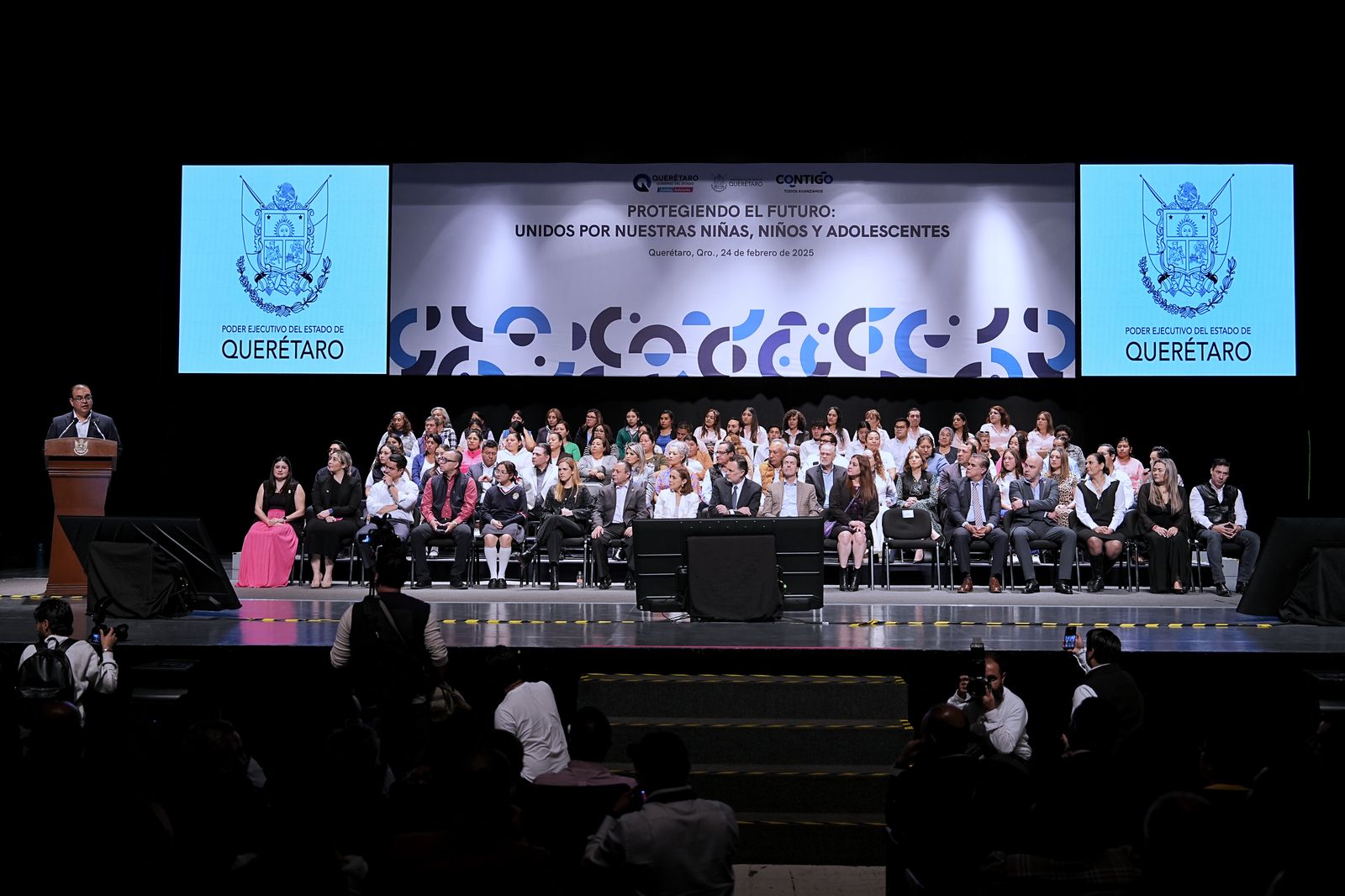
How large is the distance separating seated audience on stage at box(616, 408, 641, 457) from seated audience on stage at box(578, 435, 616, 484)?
357 millimetres

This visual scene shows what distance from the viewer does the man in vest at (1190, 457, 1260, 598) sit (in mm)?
9508

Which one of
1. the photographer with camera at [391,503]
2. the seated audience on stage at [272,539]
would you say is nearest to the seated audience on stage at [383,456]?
the photographer with camera at [391,503]

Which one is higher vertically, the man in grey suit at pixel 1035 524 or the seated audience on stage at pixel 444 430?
the seated audience on stage at pixel 444 430

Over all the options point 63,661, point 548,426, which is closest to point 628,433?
point 548,426

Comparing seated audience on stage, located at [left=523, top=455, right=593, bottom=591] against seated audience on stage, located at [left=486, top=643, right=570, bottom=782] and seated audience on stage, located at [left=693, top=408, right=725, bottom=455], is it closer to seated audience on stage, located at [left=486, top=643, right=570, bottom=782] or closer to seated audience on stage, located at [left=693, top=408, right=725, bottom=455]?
seated audience on stage, located at [left=693, top=408, right=725, bottom=455]

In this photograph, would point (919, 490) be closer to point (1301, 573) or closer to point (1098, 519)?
point (1098, 519)

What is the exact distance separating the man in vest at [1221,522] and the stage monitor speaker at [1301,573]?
2238mm

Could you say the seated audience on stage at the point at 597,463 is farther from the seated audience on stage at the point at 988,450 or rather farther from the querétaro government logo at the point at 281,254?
the seated audience on stage at the point at 988,450

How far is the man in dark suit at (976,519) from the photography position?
9.50 m

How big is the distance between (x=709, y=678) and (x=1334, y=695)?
110 inches

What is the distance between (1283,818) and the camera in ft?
8.63

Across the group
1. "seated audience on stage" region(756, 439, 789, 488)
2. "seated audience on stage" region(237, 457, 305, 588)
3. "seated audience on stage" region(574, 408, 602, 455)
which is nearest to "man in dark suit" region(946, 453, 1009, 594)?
"seated audience on stage" region(756, 439, 789, 488)

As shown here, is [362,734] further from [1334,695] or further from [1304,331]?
[1304,331]
